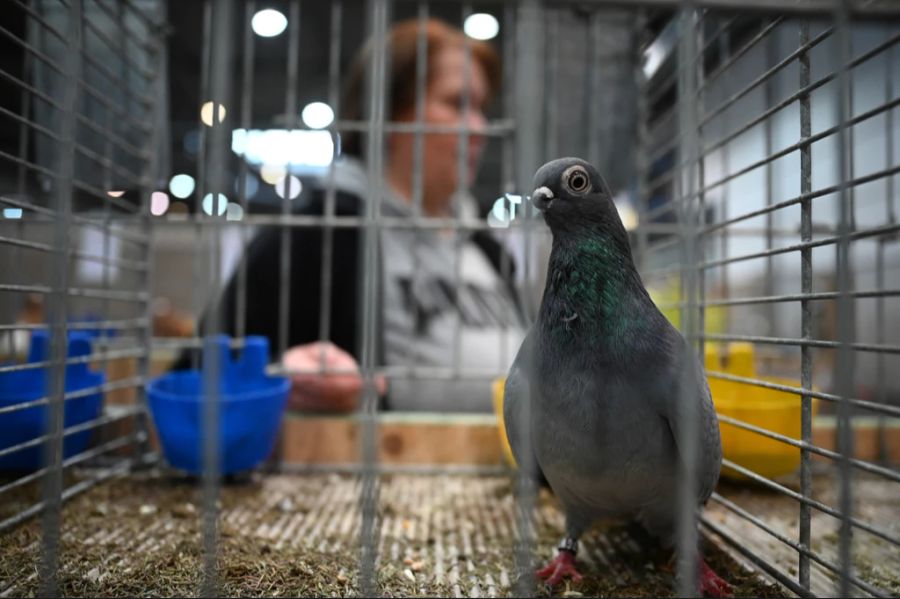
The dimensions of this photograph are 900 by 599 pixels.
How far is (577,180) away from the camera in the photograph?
87cm

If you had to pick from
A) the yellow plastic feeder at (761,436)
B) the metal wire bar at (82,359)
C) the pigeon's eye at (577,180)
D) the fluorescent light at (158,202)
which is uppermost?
the fluorescent light at (158,202)

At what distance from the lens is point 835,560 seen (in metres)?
1.03

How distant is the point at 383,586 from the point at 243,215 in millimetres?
1052

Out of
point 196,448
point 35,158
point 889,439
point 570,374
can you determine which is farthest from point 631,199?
point 35,158

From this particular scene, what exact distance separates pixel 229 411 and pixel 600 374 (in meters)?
0.86

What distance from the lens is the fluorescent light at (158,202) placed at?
1.52m

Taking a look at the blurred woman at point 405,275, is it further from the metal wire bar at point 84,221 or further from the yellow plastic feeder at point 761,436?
the yellow plastic feeder at point 761,436

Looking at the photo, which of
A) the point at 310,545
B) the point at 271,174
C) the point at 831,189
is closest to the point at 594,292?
the point at 831,189

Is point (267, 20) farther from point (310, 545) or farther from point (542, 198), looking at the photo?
point (310, 545)

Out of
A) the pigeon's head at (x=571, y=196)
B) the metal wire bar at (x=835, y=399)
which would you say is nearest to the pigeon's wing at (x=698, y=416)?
the metal wire bar at (x=835, y=399)

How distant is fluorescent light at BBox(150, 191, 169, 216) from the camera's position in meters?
1.52

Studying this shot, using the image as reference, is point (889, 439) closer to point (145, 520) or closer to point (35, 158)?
point (145, 520)

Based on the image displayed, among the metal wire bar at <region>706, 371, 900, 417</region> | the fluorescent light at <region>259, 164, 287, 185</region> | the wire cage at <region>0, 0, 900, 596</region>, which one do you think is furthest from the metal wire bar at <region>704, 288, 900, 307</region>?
the fluorescent light at <region>259, 164, 287, 185</region>

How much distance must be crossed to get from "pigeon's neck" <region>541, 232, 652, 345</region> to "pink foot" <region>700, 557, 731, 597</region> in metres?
0.40
